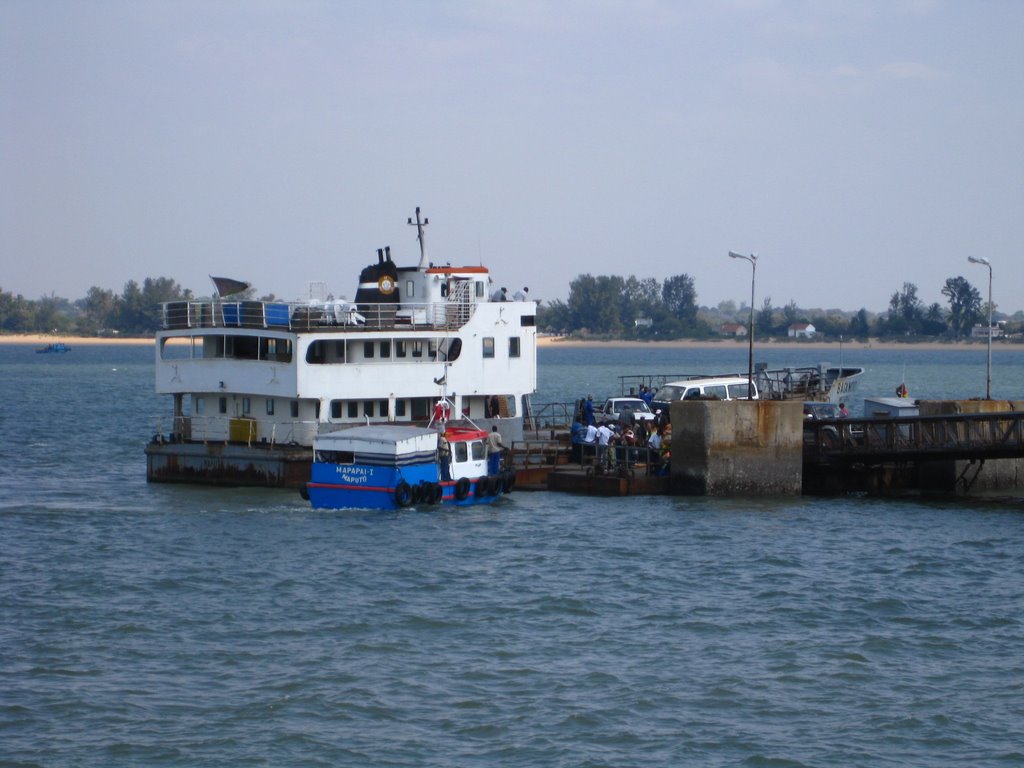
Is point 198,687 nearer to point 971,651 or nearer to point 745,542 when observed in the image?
point 971,651

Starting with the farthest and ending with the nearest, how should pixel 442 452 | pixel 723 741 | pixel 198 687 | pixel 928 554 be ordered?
1. pixel 442 452
2. pixel 928 554
3. pixel 198 687
4. pixel 723 741

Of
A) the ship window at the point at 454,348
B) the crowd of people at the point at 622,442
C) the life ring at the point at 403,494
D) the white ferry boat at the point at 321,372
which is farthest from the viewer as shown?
the ship window at the point at 454,348

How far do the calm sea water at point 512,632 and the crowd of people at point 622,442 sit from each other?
Answer: 1744 millimetres

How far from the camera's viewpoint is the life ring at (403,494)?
37500mm

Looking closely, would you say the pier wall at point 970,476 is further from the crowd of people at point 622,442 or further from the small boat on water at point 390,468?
the small boat on water at point 390,468

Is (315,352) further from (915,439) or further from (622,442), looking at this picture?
(915,439)

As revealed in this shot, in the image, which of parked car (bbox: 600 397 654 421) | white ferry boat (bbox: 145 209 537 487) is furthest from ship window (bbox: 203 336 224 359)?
parked car (bbox: 600 397 654 421)

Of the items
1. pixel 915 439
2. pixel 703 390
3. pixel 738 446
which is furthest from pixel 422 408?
pixel 915 439

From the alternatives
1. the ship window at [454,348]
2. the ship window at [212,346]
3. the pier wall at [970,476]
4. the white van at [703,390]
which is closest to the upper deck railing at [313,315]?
the ship window at [454,348]

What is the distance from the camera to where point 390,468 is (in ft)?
122

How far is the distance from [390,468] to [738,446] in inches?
369


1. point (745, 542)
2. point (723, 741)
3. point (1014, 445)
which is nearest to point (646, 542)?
point (745, 542)

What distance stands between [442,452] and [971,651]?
1679cm

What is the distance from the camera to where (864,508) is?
3988cm
